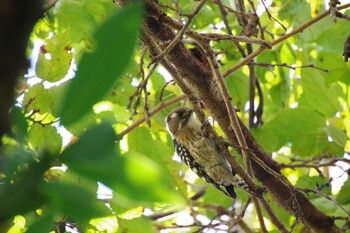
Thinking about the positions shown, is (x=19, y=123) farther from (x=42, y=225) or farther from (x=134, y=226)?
(x=134, y=226)

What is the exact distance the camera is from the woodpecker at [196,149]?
446 centimetres

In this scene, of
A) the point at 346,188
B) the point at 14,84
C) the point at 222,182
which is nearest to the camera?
the point at 14,84

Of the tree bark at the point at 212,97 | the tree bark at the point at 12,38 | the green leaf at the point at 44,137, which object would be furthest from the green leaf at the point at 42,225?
the tree bark at the point at 212,97

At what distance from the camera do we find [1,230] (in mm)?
565

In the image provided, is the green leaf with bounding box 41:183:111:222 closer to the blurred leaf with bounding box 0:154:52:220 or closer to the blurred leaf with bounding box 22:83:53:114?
the blurred leaf with bounding box 0:154:52:220

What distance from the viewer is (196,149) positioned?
460cm

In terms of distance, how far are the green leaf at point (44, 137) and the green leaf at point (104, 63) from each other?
1583mm

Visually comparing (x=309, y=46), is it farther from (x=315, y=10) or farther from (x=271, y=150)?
(x=271, y=150)

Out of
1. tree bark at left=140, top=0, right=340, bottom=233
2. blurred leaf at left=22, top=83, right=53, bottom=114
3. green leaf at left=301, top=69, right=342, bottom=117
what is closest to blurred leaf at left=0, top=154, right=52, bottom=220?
blurred leaf at left=22, top=83, right=53, bottom=114

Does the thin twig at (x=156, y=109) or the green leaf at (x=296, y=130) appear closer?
the thin twig at (x=156, y=109)

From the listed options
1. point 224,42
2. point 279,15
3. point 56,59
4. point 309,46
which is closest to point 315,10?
point 309,46

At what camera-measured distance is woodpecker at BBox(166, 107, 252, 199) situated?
446 cm

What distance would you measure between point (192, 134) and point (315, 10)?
1.40 m

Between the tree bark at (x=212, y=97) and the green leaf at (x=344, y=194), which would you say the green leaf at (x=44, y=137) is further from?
the green leaf at (x=344, y=194)
